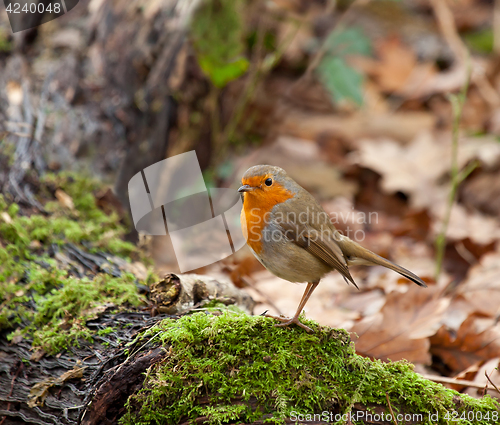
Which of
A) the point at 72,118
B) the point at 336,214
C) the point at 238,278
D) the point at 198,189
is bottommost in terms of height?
the point at 336,214

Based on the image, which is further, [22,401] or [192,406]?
[22,401]

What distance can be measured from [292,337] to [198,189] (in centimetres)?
305

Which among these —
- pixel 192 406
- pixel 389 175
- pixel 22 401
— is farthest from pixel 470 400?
pixel 389 175

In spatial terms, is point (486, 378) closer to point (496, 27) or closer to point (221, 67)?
point (221, 67)

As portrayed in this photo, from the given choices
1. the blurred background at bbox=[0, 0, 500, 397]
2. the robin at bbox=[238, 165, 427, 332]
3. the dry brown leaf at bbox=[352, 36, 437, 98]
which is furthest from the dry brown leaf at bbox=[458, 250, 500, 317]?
the dry brown leaf at bbox=[352, 36, 437, 98]

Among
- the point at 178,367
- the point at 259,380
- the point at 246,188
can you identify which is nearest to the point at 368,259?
the point at 246,188

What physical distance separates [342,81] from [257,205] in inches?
160

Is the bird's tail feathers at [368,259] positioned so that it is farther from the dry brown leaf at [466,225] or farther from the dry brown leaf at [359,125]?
the dry brown leaf at [359,125]

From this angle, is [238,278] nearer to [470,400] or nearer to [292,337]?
[292,337]

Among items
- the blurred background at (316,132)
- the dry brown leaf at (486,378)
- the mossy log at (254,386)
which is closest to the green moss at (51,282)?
the blurred background at (316,132)

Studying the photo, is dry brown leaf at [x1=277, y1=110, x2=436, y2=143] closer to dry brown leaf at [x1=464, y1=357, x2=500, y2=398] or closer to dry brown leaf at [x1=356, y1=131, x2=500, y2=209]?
dry brown leaf at [x1=356, y1=131, x2=500, y2=209]

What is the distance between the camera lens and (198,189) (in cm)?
500

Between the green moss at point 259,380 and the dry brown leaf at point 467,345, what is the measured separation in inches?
39.9

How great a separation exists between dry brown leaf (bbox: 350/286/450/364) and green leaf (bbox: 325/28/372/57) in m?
4.38
